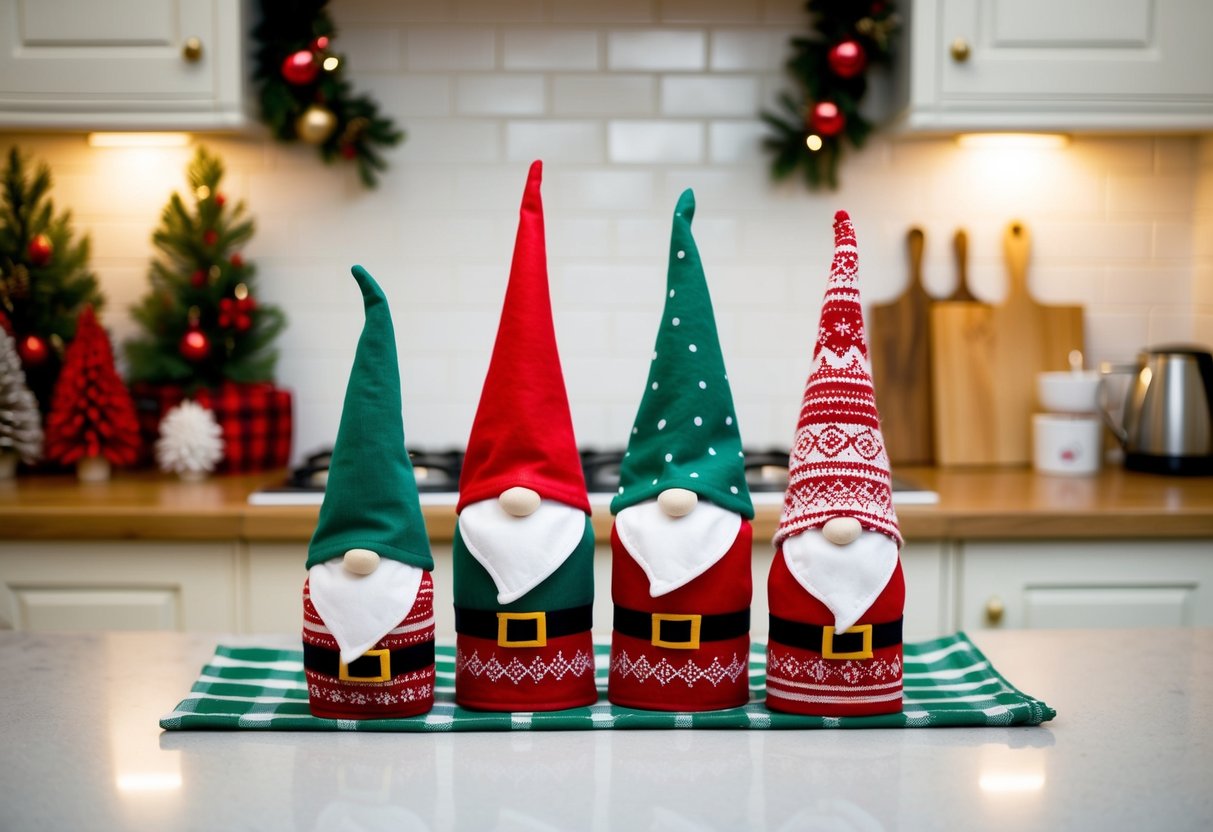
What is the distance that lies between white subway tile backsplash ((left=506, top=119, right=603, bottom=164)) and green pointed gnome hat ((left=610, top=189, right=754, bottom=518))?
4.63 ft

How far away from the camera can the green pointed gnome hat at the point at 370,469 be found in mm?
866

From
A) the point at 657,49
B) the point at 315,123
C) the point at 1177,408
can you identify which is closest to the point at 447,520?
the point at 315,123

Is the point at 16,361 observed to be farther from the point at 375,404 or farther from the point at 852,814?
the point at 852,814

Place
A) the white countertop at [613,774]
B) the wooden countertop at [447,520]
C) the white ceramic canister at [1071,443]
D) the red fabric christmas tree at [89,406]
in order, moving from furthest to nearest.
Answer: the white ceramic canister at [1071,443]
the red fabric christmas tree at [89,406]
the wooden countertop at [447,520]
the white countertop at [613,774]

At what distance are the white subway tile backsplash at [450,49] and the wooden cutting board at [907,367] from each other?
2.87 ft

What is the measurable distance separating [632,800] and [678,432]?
0.27 metres

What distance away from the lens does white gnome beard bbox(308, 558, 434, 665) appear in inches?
33.7

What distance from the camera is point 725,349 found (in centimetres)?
232

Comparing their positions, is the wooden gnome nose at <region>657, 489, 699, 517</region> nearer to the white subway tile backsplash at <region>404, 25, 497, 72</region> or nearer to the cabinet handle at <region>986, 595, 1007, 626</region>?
the cabinet handle at <region>986, 595, 1007, 626</region>

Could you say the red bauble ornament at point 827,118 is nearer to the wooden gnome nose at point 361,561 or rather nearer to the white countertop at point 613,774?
the white countertop at point 613,774

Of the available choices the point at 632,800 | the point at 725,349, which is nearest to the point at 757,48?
the point at 725,349

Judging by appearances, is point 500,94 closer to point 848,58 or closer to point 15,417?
point 848,58

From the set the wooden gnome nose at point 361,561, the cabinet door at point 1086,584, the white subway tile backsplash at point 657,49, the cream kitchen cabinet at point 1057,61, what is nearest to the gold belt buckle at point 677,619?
the wooden gnome nose at point 361,561

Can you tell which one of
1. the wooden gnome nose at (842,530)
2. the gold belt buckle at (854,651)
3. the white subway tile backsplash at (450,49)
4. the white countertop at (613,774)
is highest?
the white subway tile backsplash at (450,49)
